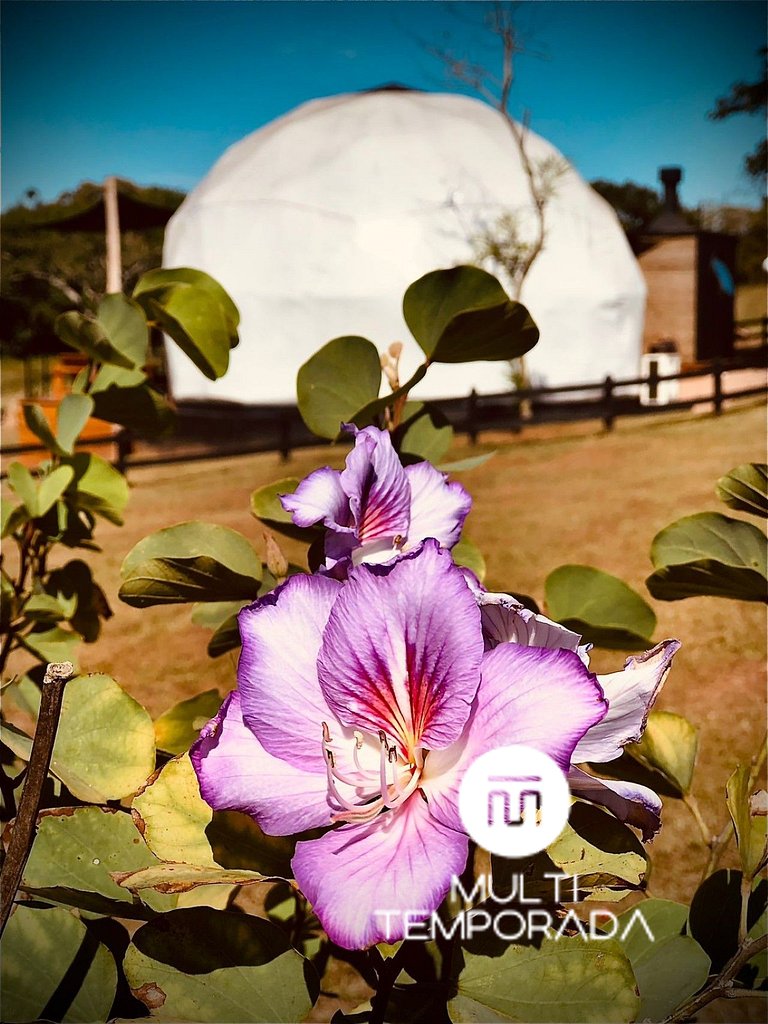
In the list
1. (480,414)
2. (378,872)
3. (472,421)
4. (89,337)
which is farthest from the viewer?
(480,414)

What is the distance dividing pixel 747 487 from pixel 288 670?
0.26 meters

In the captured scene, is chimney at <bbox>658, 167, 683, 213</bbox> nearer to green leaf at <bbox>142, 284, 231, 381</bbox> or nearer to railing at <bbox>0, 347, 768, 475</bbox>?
railing at <bbox>0, 347, 768, 475</bbox>

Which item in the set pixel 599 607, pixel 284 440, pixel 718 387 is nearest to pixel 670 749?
pixel 599 607

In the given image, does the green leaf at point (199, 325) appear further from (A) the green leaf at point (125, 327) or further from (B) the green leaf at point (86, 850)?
(B) the green leaf at point (86, 850)

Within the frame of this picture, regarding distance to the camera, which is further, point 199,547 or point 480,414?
point 480,414

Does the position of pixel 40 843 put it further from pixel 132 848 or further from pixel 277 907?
pixel 277 907

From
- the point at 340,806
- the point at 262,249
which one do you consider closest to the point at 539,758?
the point at 340,806

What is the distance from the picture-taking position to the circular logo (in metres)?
0.23

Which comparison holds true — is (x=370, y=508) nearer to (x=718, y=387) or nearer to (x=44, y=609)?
(x=44, y=609)

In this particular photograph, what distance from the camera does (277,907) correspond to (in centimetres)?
50

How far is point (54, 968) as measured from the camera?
296 mm

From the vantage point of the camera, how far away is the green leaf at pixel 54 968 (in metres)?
0.29

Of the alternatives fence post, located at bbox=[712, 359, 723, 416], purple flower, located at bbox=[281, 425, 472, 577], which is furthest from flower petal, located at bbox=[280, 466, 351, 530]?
fence post, located at bbox=[712, 359, 723, 416]

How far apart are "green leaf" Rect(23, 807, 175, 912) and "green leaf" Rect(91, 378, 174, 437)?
1.17 ft
